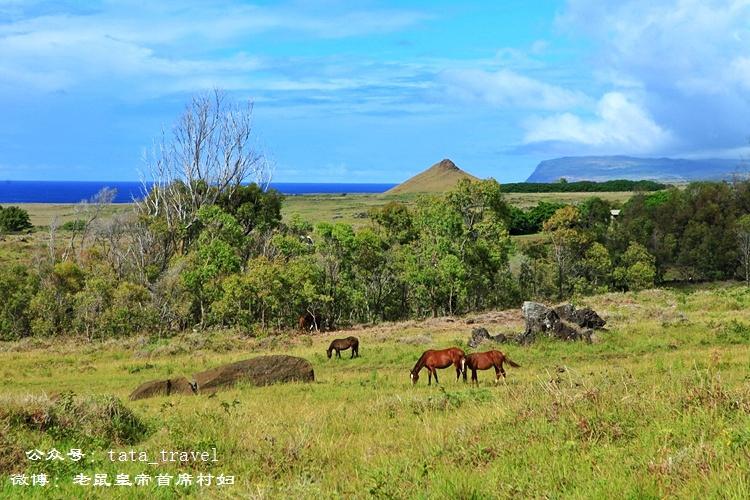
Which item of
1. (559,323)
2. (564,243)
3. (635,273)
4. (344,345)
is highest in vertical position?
(564,243)

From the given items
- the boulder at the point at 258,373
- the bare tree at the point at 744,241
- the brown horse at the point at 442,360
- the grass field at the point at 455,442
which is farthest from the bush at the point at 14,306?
the bare tree at the point at 744,241

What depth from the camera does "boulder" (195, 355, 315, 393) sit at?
73.0ft

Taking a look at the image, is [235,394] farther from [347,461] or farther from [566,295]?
[566,295]

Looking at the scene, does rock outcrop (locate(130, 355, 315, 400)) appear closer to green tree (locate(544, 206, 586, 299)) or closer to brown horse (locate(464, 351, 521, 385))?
brown horse (locate(464, 351, 521, 385))

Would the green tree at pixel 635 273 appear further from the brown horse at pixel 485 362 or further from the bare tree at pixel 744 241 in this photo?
the brown horse at pixel 485 362

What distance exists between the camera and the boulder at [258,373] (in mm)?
22250

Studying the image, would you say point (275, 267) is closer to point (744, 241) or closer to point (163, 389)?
point (163, 389)

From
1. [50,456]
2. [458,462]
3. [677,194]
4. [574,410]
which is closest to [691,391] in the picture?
[574,410]

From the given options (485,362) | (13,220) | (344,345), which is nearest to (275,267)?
(344,345)

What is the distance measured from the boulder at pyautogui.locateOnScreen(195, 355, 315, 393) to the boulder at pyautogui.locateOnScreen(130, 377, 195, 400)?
0.46 m

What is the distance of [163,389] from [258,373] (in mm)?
3233

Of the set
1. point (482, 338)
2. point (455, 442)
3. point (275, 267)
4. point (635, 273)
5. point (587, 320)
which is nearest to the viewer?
point (455, 442)

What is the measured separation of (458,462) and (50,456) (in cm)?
593

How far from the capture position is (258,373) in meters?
22.8
